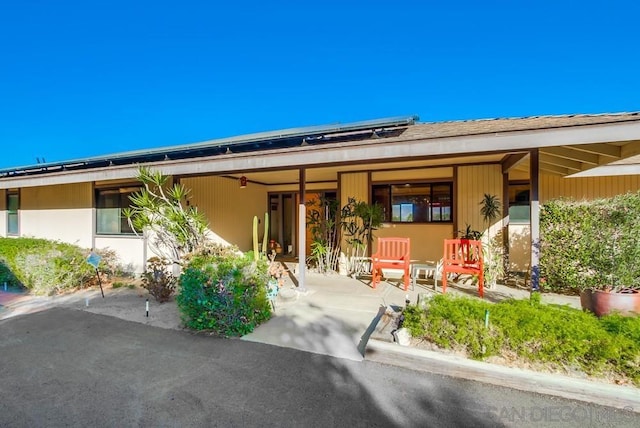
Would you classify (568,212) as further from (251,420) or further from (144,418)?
(144,418)

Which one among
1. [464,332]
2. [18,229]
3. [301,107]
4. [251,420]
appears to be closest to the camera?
[251,420]

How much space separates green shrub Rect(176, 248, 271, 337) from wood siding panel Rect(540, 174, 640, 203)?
669cm

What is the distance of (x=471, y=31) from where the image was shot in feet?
36.6

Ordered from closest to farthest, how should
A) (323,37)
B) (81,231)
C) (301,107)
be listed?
(81,231), (323,37), (301,107)

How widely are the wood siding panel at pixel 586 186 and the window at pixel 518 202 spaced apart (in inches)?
14.6

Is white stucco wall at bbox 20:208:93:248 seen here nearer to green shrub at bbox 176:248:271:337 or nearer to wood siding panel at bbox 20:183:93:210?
wood siding panel at bbox 20:183:93:210

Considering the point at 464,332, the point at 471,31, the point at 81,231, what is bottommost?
the point at 464,332

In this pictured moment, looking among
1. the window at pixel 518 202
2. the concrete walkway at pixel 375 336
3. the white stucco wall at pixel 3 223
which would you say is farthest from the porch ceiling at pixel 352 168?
the white stucco wall at pixel 3 223

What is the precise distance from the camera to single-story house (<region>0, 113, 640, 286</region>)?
4348 millimetres

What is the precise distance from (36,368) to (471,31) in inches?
551

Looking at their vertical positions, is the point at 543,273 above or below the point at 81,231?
below

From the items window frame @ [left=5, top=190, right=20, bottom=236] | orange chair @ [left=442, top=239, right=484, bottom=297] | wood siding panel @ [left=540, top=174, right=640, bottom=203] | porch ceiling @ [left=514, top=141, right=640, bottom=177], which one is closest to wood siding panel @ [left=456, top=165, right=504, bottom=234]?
porch ceiling @ [left=514, top=141, right=640, bottom=177]

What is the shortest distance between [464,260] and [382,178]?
2.78 metres

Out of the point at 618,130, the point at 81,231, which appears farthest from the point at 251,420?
the point at 81,231
